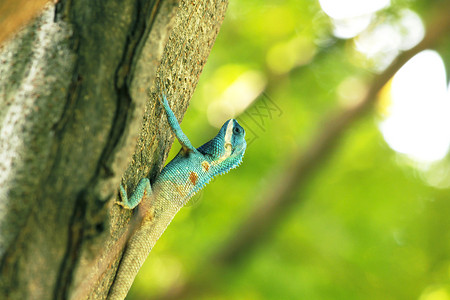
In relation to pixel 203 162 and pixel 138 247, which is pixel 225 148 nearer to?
pixel 203 162

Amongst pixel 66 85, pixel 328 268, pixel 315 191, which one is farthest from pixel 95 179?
pixel 315 191

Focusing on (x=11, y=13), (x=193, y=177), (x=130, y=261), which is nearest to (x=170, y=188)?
(x=193, y=177)

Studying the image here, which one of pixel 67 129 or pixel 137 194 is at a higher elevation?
pixel 67 129

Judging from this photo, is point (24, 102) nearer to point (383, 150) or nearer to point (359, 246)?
point (359, 246)

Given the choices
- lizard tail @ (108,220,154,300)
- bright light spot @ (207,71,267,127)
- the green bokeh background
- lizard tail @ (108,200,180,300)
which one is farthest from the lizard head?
bright light spot @ (207,71,267,127)

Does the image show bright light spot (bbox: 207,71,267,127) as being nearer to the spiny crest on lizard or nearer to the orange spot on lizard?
the spiny crest on lizard

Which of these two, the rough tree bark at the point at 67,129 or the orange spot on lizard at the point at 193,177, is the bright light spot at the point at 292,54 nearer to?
the orange spot on lizard at the point at 193,177

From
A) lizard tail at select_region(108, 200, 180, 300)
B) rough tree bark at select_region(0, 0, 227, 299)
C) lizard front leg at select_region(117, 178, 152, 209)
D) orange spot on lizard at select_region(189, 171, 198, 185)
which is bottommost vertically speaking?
orange spot on lizard at select_region(189, 171, 198, 185)
